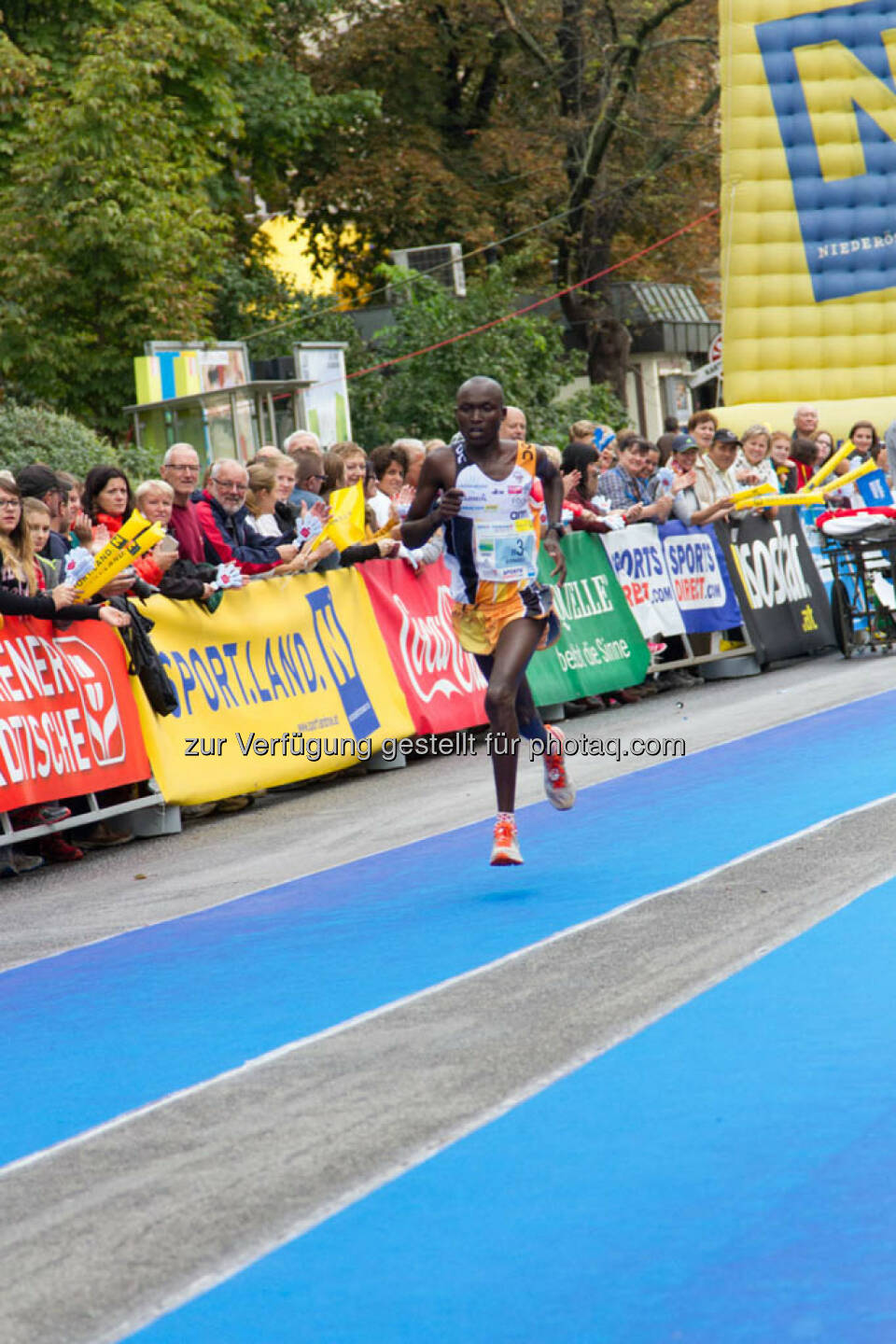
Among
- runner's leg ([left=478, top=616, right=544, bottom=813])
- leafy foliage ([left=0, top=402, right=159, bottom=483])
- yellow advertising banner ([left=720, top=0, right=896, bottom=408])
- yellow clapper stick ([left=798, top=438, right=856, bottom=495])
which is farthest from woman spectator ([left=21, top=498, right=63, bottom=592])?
yellow advertising banner ([left=720, top=0, right=896, bottom=408])

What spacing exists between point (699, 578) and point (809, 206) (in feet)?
43.2

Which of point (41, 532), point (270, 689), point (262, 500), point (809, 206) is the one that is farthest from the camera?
point (809, 206)

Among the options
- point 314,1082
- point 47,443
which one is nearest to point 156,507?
point 314,1082

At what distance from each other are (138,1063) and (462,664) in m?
8.68

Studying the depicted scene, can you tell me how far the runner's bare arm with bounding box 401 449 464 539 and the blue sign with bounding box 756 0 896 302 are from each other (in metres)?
21.3

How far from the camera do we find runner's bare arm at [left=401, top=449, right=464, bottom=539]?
905 centimetres

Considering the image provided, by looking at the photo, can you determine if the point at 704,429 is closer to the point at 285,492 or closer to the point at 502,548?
the point at 285,492

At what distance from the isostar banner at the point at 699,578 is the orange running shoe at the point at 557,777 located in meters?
7.72

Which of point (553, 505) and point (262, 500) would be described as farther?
point (262, 500)

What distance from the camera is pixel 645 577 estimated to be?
1698cm

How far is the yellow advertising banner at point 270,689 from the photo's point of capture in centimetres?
1218

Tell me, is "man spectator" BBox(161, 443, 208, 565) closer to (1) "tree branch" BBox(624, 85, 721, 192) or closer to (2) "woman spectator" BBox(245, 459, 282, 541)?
(2) "woman spectator" BBox(245, 459, 282, 541)

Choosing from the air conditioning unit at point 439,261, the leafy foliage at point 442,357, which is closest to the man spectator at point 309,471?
the leafy foliage at point 442,357

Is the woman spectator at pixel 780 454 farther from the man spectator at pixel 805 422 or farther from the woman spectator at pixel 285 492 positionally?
the woman spectator at pixel 285 492
